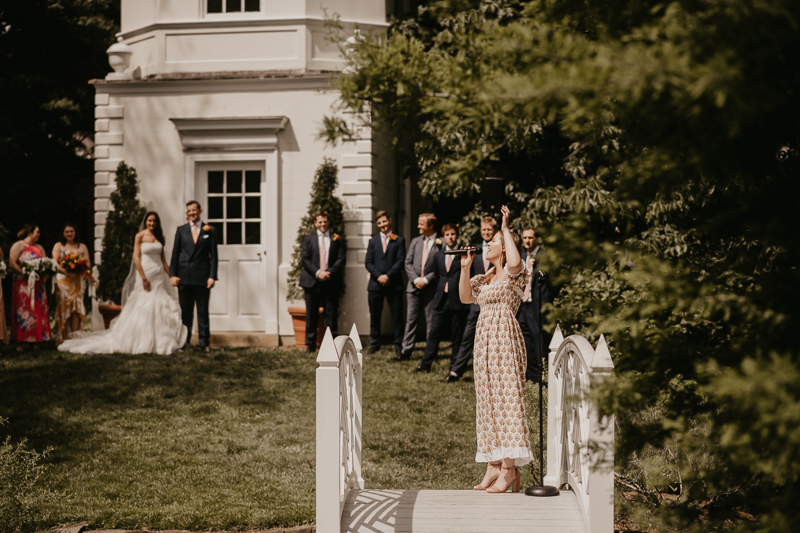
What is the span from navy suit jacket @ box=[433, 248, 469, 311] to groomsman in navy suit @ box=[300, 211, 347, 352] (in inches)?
70.7

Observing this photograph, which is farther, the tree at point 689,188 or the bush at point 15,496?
the bush at point 15,496

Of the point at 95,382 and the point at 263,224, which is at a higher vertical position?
the point at 263,224

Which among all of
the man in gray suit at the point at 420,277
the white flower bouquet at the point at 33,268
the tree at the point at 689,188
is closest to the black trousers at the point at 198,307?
the white flower bouquet at the point at 33,268

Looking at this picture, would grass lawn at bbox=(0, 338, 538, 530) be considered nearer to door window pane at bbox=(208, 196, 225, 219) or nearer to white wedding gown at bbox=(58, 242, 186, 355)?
white wedding gown at bbox=(58, 242, 186, 355)

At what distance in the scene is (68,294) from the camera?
12391mm

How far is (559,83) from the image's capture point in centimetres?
145

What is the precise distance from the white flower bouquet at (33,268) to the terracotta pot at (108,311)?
1.10 m

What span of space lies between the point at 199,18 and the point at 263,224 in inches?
144

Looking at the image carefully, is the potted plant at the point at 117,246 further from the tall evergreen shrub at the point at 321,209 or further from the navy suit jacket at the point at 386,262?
the navy suit jacket at the point at 386,262

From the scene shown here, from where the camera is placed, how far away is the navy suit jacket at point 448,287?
9.92 metres

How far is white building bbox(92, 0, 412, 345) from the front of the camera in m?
12.5

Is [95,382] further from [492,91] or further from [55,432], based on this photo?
[492,91]

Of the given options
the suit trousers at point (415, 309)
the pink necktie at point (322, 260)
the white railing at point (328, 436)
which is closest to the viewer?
the white railing at point (328, 436)

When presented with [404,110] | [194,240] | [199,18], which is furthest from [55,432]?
[199,18]
